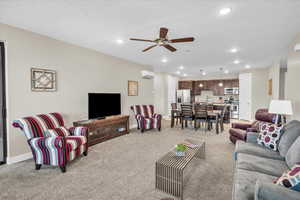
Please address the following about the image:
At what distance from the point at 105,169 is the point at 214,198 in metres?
1.78

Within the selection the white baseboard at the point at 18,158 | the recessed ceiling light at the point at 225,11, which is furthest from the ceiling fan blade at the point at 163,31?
the white baseboard at the point at 18,158

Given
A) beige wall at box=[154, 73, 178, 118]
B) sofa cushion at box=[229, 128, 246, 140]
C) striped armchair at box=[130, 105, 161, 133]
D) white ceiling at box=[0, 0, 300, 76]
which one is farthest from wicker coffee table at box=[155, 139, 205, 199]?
beige wall at box=[154, 73, 178, 118]

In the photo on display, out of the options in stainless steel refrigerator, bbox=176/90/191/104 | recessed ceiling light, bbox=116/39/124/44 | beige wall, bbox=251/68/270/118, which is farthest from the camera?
stainless steel refrigerator, bbox=176/90/191/104

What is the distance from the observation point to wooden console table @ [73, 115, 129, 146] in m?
3.88

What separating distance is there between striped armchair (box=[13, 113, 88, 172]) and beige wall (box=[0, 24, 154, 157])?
1.77 feet

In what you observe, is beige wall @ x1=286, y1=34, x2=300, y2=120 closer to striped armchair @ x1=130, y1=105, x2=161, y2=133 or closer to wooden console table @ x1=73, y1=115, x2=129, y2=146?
striped armchair @ x1=130, y1=105, x2=161, y2=133

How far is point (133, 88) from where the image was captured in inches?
237

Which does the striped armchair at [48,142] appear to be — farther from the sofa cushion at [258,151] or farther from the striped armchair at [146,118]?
the sofa cushion at [258,151]

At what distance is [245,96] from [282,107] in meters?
5.53

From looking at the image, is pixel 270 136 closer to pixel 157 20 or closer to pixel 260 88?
pixel 157 20

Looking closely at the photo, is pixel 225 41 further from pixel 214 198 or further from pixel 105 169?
pixel 105 169

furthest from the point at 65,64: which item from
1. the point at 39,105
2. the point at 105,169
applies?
the point at 105,169

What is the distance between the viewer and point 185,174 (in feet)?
8.09

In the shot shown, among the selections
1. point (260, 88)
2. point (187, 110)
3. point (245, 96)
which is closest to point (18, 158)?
point (187, 110)
